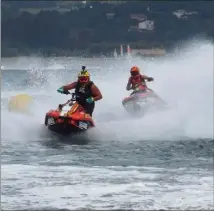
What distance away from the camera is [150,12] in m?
80.1

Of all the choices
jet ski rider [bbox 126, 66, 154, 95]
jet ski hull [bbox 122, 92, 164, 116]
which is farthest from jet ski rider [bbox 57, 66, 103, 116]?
jet ski rider [bbox 126, 66, 154, 95]

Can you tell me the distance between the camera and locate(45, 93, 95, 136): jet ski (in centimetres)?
1720

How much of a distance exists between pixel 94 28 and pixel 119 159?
6516 centimetres

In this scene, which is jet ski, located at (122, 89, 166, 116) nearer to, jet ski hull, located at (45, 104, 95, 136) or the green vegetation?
jet ski hull, located at (45, 104, 95, 136)

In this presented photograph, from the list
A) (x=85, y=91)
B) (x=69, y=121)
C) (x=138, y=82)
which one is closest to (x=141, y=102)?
(x=138, y=82)

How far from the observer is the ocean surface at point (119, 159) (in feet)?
38.7

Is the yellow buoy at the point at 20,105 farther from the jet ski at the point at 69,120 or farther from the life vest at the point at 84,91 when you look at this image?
the life vest at the point at 84,91

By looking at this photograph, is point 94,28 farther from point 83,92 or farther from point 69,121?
point 69,121

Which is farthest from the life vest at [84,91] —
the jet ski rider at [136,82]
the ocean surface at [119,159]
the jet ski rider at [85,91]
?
the jet ski rider at [136,82]

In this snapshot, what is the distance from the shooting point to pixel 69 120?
17.2m

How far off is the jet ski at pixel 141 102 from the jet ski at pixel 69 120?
2793mm

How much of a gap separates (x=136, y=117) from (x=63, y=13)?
6711 cm

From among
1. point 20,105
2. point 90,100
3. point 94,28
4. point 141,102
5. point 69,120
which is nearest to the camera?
point 69,120

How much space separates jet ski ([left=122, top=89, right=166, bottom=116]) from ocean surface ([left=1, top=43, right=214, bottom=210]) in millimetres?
198
